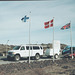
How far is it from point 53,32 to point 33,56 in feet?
18.2

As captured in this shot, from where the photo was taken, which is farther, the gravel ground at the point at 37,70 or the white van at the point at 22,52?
the white van at the point at 22,52

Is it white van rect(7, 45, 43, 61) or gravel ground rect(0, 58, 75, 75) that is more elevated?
white van rect(7, 45, 43, 61)

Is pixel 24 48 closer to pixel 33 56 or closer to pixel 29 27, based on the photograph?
pixel 33 56

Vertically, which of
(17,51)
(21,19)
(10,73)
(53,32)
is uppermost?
(21,19)

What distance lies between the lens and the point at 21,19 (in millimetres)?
20156

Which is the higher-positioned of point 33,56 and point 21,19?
point 21,19

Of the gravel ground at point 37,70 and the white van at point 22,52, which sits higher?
the white van at point 22,52

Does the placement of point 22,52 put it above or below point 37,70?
above

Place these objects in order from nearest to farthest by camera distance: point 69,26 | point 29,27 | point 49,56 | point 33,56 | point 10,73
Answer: point 10,73 → point 29,27 → point 33,56 → point 69,26 → point 49,56

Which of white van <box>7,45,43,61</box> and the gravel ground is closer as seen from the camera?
the gravel ground

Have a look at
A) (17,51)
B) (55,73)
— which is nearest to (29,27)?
(17,51)

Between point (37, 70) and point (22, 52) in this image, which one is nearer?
point (37, 70)

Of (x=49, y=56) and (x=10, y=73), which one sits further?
(x=49, y=56)

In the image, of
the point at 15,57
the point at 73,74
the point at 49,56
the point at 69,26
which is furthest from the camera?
the point at 49,56
